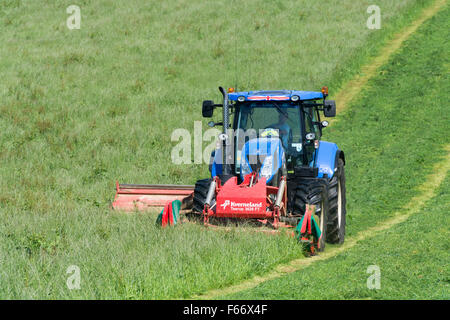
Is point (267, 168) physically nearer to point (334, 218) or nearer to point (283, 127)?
point (283, 127)

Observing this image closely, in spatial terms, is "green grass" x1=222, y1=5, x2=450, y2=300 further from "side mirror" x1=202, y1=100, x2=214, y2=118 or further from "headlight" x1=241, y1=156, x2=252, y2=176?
"side mirror" x1=202, y1=100, x2=214, y2=118

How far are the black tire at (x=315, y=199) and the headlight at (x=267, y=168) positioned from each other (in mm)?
505

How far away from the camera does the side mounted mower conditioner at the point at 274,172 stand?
879cm

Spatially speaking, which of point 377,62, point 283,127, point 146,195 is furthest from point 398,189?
A: point 377,62

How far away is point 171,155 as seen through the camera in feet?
50.9

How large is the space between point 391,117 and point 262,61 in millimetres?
7006

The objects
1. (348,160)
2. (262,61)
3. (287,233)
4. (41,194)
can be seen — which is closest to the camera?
(287,233)

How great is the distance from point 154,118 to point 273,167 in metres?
9.48

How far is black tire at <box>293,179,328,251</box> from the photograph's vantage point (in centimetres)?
909

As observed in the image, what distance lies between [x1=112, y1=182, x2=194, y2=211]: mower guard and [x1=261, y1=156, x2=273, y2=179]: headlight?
2040mm

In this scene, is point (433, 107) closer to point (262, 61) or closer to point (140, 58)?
point (262, 61)

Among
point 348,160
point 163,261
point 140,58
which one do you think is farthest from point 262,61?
point 163,261

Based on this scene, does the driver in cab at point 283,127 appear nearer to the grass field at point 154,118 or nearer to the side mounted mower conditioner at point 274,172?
the side mounted mower conditioner at point 274,172

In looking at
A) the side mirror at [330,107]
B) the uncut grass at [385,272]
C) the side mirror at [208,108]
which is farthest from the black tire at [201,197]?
the side mirror at [330,107]
